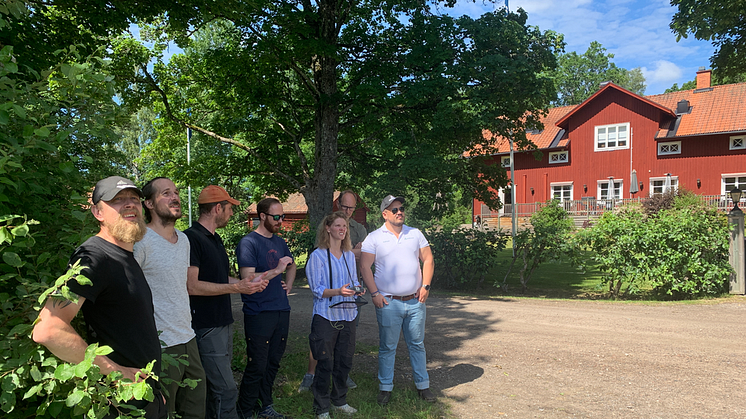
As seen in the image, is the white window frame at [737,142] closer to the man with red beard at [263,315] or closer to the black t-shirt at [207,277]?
the man with red beard at [263,315]

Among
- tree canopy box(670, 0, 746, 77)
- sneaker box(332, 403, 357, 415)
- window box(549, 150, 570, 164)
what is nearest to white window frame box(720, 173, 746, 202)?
window box(549, 150, 570, 164)

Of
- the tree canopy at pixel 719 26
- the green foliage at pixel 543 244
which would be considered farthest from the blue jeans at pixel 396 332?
the tree canopy at pixel 719 26

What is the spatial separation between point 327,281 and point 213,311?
3.75 ft

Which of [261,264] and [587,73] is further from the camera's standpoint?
[587,73]

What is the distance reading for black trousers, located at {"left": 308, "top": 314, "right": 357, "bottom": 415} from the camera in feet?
14.6

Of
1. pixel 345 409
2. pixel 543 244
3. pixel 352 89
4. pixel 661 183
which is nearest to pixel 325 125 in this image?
pixel 352 89

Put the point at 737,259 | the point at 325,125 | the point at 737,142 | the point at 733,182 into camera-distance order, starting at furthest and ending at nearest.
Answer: the point at 733,182 < the point at 737,142 < the point at 325,125 < the point at 737,259

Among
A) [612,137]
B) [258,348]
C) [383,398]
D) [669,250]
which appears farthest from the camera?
[612,137]

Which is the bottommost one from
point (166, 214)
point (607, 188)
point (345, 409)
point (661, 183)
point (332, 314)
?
point (345, 409)

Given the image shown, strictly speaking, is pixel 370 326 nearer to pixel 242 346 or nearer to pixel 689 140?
pixel 242 346

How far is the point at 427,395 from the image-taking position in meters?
4.92

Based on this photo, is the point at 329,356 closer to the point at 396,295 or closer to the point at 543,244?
the point at 396,295

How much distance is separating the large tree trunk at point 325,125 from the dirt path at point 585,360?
5971 mm

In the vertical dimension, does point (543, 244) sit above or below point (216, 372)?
above
